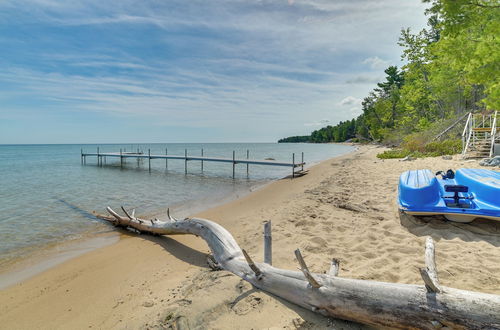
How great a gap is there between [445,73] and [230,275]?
27.8m

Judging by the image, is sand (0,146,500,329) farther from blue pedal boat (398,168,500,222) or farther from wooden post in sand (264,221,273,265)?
wooden post in sand (264,221,273,265)

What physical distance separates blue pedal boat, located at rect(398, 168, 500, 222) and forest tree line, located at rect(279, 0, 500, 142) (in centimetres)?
612

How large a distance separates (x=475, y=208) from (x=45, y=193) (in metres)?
16.6

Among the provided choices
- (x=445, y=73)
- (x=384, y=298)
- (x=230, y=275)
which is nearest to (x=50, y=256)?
(x=230, y=275)

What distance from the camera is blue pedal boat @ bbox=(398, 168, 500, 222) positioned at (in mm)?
4406

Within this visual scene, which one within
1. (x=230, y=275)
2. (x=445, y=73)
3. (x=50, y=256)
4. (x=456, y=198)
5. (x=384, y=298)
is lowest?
(x=50, y=256)

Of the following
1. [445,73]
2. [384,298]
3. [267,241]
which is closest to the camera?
[384,298]

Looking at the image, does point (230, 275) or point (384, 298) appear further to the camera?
point (230, 275)

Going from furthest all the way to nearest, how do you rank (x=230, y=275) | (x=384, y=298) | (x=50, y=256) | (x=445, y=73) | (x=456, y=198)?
(x=445, y=73)
(x=50, y=256)
(x=456, y=198)
(x=230, y=275)
(x=384, y=298)

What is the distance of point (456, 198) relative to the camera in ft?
15.5

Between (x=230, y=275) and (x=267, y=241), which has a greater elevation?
(x=267, y=241)

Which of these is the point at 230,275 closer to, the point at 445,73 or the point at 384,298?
the point at 384,298

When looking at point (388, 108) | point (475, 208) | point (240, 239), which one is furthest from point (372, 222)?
point (388, 108)

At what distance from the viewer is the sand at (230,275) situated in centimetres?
271
